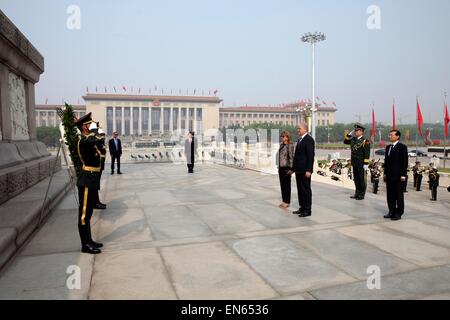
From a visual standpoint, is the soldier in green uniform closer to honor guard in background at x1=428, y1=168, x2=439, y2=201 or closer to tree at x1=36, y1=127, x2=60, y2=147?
honor guard in background at x1=428, y1=168, x2=439, y2=201

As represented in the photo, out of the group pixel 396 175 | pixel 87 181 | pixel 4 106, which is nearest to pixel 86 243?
pixel 87 181

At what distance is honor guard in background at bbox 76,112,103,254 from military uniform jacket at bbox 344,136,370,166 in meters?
6.09

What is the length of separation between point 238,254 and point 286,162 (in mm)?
3058

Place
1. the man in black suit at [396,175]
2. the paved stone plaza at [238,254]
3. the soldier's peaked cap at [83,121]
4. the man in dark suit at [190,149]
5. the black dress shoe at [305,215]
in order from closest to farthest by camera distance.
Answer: the paved stone plaza at [238,254] → the soldier's peaked cap at [83,121] → the man in black suit at [396,175] → the black dress shoe at [305,215] → the man in dark suit at [190,149]

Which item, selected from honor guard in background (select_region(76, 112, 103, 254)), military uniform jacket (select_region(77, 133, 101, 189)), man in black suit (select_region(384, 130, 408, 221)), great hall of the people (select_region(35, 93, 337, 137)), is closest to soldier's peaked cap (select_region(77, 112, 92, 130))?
honor guard in background (select_region(76, 112, 103, 254))

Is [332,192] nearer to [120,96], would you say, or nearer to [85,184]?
[85,184]

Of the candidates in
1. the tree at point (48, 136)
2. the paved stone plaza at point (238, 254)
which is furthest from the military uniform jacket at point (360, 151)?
the tree at point (48, 136)

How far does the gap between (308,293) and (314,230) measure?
2264 mm

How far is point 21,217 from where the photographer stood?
179 inches

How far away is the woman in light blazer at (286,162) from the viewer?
6625 mm

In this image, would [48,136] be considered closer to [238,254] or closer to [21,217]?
[21,217]

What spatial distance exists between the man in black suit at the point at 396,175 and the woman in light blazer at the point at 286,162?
182 centimetres

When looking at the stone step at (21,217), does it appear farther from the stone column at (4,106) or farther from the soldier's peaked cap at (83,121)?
the soldier's peaked cap at (83,121)
